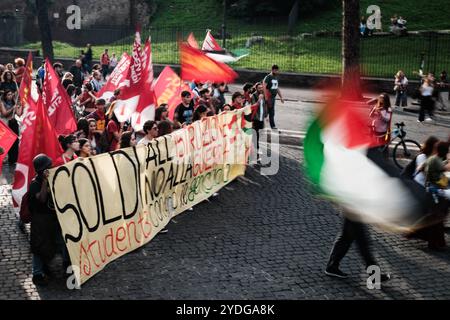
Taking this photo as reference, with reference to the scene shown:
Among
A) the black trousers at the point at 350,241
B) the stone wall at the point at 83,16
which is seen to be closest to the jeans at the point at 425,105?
the black trousers at the point at 350,241

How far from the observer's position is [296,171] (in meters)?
13.3

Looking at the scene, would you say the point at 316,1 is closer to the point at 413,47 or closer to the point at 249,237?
the point at 413,47

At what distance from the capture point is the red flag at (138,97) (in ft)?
37.3

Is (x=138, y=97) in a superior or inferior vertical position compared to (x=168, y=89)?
superior

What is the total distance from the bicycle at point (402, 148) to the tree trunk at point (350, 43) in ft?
16.0

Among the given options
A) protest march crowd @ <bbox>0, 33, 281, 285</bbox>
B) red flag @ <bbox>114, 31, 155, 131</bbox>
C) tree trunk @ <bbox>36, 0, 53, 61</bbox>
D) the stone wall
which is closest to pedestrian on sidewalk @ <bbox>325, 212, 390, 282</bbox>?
protest march crowd @ <bbox>0, 33, 281, 285</bbox>

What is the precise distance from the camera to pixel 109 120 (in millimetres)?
11977

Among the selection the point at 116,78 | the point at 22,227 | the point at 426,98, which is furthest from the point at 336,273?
the point at 426,98

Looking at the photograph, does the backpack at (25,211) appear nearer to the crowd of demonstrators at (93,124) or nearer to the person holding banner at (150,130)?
the crowd of demonstrators at (93,124)

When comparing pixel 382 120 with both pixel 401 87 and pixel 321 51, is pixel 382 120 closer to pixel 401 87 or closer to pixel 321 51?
pixel 401 87

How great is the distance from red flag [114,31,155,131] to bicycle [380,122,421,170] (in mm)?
5171

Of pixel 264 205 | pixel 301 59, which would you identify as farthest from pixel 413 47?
Result: pixel 264 205

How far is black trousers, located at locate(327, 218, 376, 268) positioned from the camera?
792 cm

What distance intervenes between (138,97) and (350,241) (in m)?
4.88
